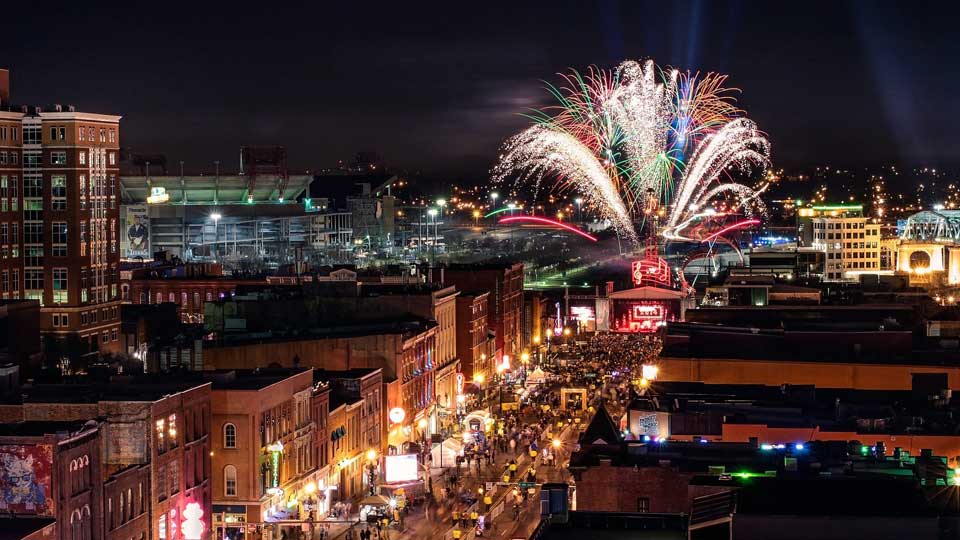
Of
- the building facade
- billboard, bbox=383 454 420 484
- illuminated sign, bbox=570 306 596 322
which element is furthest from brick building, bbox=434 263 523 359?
the building facade

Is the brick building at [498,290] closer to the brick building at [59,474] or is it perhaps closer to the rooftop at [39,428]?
the rooftop at [39,428]

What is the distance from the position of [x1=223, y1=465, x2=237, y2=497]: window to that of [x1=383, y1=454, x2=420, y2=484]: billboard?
8.68m

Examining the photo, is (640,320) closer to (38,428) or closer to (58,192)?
(58,192)

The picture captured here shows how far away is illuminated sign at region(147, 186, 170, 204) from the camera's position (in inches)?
6038

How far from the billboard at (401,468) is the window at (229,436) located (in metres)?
8.93

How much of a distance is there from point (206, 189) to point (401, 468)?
103029 millimetres

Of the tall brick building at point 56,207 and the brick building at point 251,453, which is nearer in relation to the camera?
the brick building at point 251,453

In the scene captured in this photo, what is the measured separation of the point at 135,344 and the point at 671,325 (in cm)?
2998

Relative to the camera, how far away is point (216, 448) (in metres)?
52.9

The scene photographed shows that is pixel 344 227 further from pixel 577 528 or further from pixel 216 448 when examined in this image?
pixel 577 528

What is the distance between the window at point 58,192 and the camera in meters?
88.5

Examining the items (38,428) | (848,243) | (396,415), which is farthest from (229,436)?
(848,243)

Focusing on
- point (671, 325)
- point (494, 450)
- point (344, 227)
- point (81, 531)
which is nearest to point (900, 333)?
point (671, 325)

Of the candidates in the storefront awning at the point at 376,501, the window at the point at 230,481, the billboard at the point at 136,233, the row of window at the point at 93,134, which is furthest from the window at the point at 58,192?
the billboard at the point at 136,233
